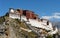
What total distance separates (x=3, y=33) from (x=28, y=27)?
104 ft

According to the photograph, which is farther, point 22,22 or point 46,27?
point 46,27

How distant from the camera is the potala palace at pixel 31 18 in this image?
3416 inches

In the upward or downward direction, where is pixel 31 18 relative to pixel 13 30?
upward

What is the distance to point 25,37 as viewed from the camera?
70812 mm

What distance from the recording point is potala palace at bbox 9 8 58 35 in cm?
8677

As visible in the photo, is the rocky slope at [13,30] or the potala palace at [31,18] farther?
the potala palace at [31,18]

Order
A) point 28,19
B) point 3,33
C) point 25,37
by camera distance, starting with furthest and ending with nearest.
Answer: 1. point 28,19
2. point 25,37
3. point 3,33

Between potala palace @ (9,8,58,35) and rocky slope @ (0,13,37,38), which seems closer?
rocky slope @ (0,13,37,38)

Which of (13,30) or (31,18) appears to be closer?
(13,30)

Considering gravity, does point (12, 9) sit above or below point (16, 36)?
above

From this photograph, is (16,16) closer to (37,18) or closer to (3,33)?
(37,18)

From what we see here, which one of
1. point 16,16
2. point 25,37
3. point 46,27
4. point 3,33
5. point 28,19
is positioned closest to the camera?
point 3,33

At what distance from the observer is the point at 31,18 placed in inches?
3703

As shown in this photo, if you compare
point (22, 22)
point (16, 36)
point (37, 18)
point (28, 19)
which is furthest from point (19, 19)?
point (16, 36)
